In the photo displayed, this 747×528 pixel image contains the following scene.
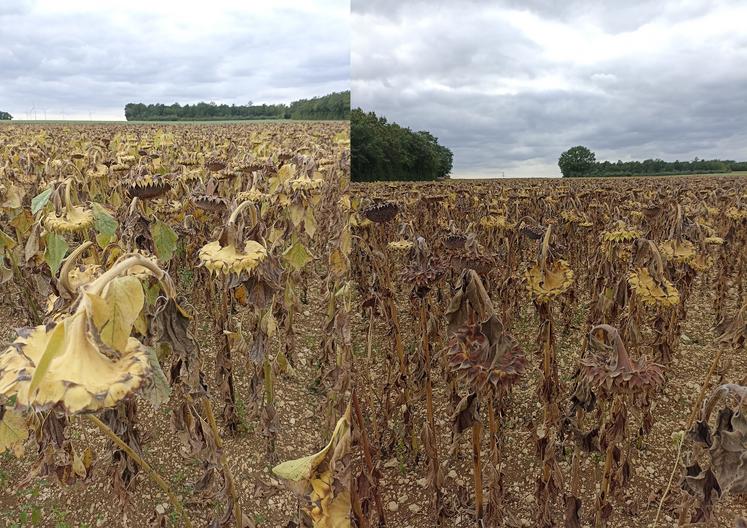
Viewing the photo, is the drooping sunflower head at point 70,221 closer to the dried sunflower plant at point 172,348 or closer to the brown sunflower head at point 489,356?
the dried sunflower plant at point 172,348

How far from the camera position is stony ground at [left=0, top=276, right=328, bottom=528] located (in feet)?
6.55

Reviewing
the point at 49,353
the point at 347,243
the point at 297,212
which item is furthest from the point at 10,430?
the point at 297,212

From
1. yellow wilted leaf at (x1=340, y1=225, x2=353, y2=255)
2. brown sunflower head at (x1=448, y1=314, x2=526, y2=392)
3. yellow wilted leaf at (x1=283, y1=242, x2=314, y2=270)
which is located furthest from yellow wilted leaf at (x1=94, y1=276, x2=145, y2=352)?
yellow wilted leaf at (x1=283, y1=242, x2=314, y2=270)

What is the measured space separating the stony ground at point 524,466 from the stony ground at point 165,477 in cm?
40

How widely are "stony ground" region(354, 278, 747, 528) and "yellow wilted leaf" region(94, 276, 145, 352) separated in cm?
101

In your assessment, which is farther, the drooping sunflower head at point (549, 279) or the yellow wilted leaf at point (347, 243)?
the drooping sunflower head at point (549, 279)

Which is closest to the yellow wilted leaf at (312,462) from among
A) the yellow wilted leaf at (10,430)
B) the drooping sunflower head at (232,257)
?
the drooping sunflower head at (232,257)

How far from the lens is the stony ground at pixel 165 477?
2.00 m

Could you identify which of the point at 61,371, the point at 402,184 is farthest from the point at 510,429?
the point at 402,184

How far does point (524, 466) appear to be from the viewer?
7.73ft

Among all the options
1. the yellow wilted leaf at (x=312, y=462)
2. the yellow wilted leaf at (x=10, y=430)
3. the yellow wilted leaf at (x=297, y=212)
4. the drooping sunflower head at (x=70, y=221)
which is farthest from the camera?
the yellow wilted leaf at (x=297, y=212)

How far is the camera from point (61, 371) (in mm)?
406

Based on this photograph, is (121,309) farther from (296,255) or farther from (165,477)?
(165,477)

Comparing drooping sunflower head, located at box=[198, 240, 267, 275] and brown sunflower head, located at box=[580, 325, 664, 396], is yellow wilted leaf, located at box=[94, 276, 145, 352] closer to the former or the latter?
drooping sunflower head, located at box=[198, 240, 267, 275]
